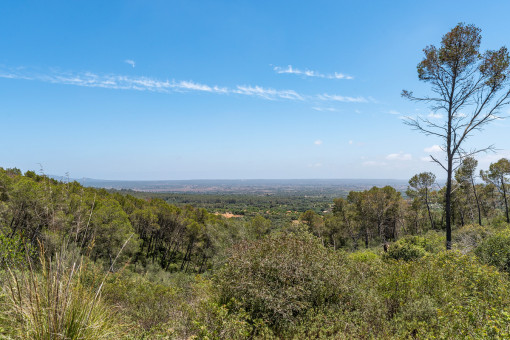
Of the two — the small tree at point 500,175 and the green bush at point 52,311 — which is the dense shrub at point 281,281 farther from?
the small tree at point 500,175

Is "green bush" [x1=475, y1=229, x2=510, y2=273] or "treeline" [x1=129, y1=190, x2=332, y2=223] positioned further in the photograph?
"treeline" [x1=129, y1=190, x2=332, y2=223]

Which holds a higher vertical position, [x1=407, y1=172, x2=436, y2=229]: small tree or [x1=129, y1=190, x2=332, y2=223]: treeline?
[x1=407, y1=172, x2=436, y2=229]: small tree

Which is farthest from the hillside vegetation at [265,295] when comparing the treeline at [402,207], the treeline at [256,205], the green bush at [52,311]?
the treeline at [256,205]

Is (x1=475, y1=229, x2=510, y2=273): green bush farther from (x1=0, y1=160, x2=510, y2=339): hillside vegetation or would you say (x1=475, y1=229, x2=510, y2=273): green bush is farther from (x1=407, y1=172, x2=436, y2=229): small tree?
(x1=407, y1=172, x2=436, y2=229): small tree

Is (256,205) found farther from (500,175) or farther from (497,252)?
(497,252)

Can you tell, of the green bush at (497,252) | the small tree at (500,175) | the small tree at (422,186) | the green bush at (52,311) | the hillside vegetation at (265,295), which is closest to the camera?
the green bush at (52,311)

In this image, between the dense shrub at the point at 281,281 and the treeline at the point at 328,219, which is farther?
the treeline at the point at 328,219

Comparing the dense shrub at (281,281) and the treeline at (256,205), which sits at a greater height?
the dense shrub at (281,281)

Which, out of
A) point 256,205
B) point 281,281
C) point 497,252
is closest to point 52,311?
point 281,281

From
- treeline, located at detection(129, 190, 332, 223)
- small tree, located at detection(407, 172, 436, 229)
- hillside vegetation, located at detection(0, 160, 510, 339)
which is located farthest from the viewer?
treeline, located at detection(129, 190, 332, 223)

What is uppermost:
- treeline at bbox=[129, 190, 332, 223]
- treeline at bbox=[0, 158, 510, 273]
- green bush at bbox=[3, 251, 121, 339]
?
green bush at bbox=[3, 251, 121, 339]

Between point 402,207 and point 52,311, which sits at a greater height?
point 52,311

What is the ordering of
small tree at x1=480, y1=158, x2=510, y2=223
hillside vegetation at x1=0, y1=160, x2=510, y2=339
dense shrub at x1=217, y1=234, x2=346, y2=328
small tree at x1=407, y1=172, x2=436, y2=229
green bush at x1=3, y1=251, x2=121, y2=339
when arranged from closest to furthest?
green bush at x1=3, y1=251, x2=121, y2=339 < hillside vegetation at x1=0, y1=160, x2=510, y2=339 < dense shrub at x1=217, y1=234, x2=346, y2=328 < small tree at x1=480, y1=158, x2=510, y2=223 < small tree at x1=407, y1=172, x2=436, y2=229

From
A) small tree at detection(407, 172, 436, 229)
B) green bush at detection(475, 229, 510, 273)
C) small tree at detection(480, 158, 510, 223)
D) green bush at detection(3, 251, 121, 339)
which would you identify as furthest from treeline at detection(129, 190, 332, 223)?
green bush at detection(3, 251, 121, 339)
